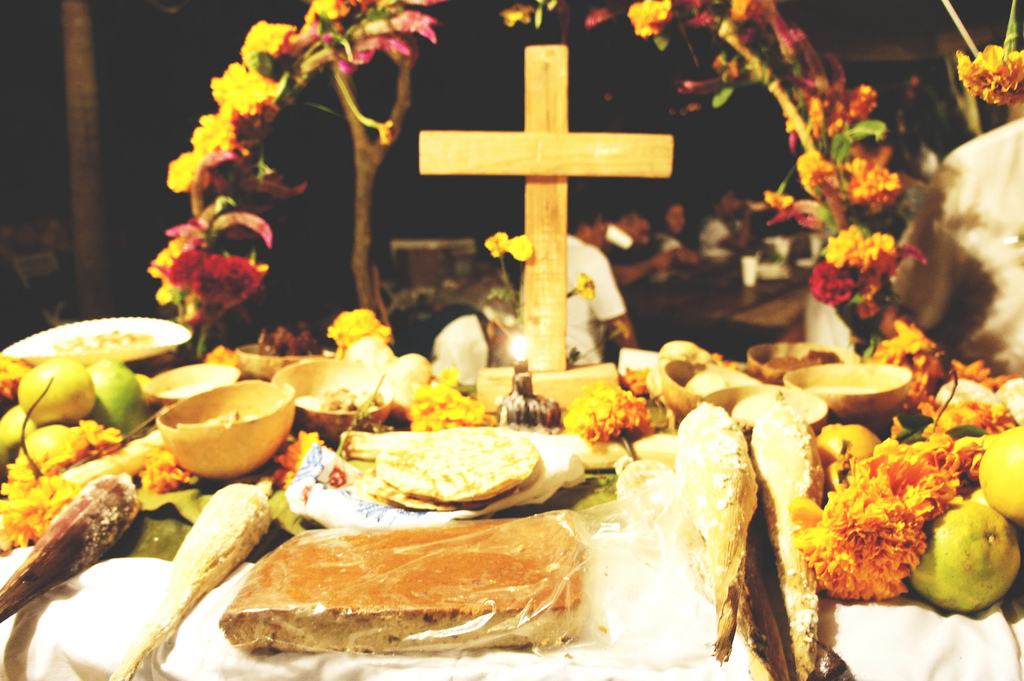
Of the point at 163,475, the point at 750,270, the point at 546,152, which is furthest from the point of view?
the point at 750,270

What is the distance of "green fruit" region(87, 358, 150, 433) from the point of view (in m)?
1.62

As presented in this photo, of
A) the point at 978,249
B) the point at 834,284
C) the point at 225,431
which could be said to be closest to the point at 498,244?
the point at 225,431

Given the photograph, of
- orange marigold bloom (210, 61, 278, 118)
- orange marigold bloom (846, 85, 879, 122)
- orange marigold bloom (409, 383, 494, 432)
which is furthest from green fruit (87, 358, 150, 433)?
orange marigold bloom (846, 85, 879, 122)

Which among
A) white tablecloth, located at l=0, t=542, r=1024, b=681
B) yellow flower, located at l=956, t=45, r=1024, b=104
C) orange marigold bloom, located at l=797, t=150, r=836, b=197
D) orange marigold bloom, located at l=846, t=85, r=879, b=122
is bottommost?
white tablecloth, located at l=0, t=542, r=1024, b=681

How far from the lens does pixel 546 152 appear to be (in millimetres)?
1775

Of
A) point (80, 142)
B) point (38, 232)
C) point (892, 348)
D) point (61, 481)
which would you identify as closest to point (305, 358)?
point (61, 481)

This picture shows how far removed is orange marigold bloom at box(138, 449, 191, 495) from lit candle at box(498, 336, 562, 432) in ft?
2.55

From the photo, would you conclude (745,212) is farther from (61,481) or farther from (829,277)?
(61,481)

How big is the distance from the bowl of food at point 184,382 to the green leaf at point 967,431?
1784 mm

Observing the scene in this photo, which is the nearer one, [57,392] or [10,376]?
[57,392]

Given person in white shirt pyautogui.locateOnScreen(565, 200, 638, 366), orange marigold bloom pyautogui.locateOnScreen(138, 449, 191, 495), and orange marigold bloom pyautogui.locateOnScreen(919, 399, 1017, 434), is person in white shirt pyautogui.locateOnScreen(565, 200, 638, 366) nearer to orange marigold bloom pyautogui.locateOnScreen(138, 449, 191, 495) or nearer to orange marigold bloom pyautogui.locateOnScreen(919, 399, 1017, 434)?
orange marigold bloom pyautogui.locateOnScreen(919, 399, 1017, 434)

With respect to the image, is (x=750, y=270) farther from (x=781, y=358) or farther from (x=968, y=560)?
(x=968, y=560)

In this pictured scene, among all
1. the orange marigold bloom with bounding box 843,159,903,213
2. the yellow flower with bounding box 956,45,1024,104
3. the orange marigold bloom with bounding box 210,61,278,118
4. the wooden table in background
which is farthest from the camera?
the wooden table in background

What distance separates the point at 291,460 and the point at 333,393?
0.30m
